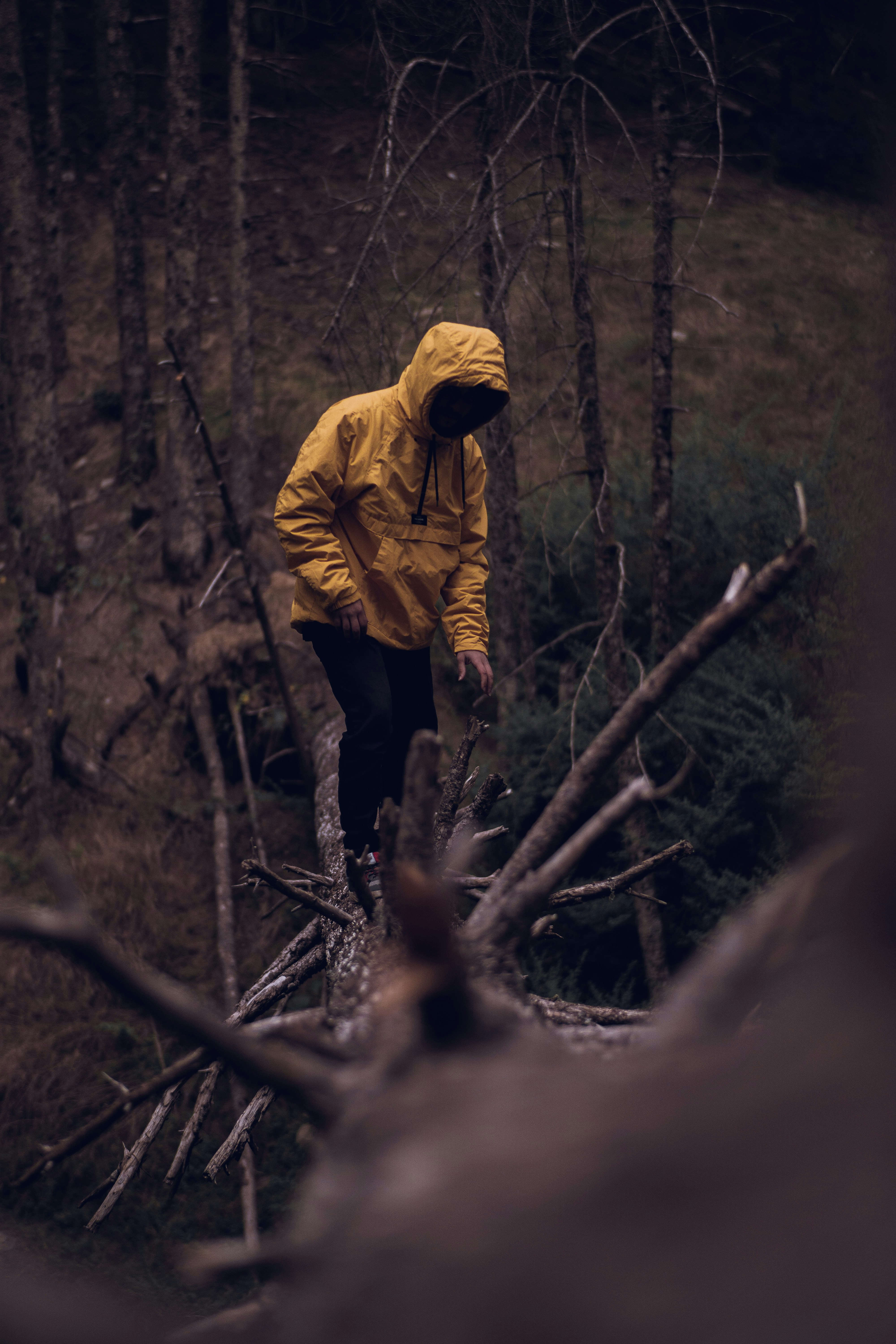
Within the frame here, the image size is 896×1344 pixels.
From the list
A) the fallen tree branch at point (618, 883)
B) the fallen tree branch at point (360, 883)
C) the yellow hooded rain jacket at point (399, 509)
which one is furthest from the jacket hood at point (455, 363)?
the fallen tree branch at point (360, 883)

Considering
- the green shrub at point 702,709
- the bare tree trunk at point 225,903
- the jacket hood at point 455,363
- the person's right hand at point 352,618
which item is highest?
the jacket hood at point 455,363

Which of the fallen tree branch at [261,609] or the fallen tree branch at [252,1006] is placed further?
the fallen tree branch at [261,609]

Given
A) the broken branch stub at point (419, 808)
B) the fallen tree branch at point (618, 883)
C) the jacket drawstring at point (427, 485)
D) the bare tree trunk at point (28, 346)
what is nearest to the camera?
the broken branch stub at point (419, 808)

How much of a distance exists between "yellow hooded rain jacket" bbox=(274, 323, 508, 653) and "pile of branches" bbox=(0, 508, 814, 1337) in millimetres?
1278

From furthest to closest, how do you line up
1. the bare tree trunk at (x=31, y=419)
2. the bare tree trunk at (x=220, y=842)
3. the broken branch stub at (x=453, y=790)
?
the bare tree trunk at (x=31, y=419), the bare tree trunk at (x=220, y=842), the broken branch stub at (x=453, y=790)

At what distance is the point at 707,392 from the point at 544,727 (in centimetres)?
569

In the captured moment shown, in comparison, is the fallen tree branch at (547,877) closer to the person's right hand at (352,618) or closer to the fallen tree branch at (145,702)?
the person's right hand at (352,618)

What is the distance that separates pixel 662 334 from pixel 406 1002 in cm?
437

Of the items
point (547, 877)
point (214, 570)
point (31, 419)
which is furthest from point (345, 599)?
point (31, 419)

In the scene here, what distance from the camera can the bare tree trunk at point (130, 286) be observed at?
27.7 feet

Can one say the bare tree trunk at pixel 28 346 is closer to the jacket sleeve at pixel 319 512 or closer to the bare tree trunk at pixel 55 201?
the bare tree trunk at pixel 55 201

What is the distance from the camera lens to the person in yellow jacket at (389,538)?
2807 mm

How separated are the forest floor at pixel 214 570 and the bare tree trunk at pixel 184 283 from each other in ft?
1.04

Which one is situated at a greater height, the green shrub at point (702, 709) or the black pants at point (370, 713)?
the black pants at point (370, 713)
